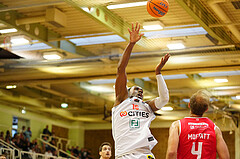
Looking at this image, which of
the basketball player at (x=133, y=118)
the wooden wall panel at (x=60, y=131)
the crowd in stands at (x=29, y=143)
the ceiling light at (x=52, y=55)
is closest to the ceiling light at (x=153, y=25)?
the ceiling light at (x=52, y=55)

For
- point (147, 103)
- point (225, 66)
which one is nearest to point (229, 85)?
point (225, 66)

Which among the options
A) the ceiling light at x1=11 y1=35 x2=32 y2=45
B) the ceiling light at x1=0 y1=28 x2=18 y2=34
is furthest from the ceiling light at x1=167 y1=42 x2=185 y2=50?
the ceiling light at x1=0 y1=28 x2=18 y2=34

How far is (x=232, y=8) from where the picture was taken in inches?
458

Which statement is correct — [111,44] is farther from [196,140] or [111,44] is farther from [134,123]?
[196,140]

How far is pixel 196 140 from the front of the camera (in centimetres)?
501

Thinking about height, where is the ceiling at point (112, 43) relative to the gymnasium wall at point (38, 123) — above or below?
above

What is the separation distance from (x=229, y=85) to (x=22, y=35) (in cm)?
1056

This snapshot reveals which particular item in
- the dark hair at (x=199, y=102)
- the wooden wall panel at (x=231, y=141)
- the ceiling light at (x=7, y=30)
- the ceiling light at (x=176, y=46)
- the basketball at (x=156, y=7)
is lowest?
the wooden wall panel at (x=231, y=141)

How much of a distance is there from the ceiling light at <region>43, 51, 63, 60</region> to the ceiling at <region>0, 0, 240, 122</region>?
154 mm

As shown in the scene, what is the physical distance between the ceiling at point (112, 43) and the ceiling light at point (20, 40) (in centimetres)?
13

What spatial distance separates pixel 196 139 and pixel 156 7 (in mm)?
3848

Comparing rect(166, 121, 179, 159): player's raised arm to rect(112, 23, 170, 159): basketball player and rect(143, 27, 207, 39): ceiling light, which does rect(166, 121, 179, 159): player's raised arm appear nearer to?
rect(112, 23, 170, 159): basketball player

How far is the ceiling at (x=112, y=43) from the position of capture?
11.6m

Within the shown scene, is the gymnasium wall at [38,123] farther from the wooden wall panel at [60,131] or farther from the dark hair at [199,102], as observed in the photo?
the dark hair at [199,102]
